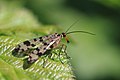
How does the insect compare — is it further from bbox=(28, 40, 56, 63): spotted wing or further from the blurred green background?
the blurred green background

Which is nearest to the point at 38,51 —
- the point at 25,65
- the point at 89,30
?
the point at 25,65

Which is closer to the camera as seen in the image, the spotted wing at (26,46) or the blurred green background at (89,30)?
the spotted wing at (26,46)

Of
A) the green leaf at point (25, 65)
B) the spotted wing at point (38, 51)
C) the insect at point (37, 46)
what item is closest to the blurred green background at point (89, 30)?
the insect at point (37, 46)

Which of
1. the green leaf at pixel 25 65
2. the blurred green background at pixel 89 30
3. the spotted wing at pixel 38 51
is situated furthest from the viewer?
the blurred green background at pixel 89 30

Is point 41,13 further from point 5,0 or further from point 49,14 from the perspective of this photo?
point 5,0

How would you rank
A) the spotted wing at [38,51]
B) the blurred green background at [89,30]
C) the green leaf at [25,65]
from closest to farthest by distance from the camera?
the green leaf at [25,65]
the spotted wing at [38,51]
the blurred green background at [89,30]

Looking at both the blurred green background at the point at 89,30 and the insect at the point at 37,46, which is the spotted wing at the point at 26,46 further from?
the blurred green background at the point at 89,30

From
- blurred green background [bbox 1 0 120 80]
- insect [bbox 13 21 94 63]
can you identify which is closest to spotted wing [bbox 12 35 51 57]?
insect [bbox 13 21 94 63]
